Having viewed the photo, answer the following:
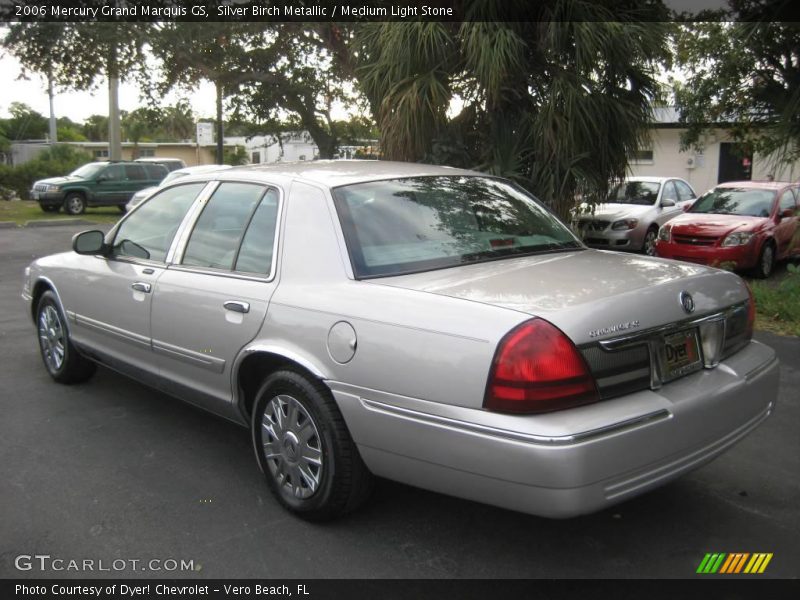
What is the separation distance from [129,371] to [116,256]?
0.76m

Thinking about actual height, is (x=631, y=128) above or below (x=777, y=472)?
above

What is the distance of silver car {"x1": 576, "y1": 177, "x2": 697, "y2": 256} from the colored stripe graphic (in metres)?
8.66

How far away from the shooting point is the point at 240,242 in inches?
158

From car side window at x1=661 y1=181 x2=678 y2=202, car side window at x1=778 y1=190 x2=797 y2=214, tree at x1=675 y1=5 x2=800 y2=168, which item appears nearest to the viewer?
tree at x1=675 y1=5 x2=800 y2=168

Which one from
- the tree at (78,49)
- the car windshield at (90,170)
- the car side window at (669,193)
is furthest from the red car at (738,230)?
the car windshield at (90,170)

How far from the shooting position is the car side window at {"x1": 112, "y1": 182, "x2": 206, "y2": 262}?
179 inches

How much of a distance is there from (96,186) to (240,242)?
2038cm

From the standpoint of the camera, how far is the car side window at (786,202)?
38.2ft

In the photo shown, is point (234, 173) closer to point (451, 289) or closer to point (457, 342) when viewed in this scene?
point (451, 289)

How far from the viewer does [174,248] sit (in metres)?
4.41

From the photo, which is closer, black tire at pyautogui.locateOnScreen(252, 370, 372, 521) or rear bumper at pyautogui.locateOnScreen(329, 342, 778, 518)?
rear bumper at pyautogui.locateOnScreen(329, 342, 778, 518)

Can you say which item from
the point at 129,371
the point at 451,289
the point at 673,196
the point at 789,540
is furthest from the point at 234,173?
the point at 673,196

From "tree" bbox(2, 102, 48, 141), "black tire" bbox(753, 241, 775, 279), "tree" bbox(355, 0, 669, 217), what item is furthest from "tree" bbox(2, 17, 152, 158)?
"tree" bbox(2, 102, 48, 141)

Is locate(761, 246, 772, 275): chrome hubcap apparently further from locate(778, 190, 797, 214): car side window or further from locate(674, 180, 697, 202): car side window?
locate(674, 180, 697, 202): car side window
